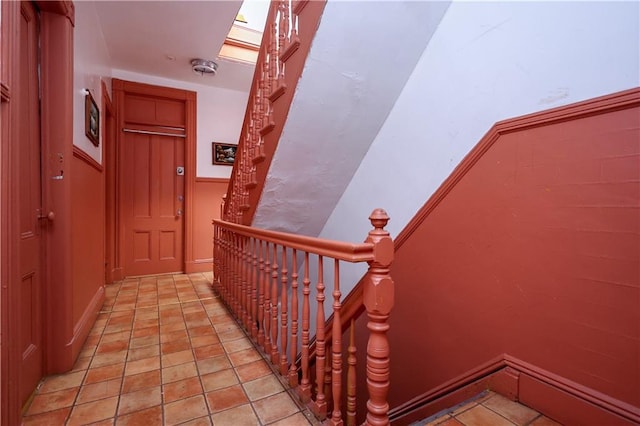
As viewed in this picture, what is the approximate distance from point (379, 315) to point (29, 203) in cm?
176

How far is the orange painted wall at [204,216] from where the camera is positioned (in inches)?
162

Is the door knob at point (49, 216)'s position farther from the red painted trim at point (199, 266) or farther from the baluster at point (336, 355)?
the red painted trim at point (199, 266)

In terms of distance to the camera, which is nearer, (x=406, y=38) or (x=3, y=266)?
(x=3, y=266)

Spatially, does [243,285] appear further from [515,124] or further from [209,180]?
[209,180]

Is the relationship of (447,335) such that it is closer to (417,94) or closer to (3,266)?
(417,94)

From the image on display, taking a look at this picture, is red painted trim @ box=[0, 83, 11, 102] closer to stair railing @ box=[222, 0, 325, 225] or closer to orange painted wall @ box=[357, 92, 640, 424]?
stair railing @ box=[222, 0, 325, 225]

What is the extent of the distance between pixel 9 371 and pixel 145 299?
2.01m

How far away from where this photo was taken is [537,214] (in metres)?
1.27

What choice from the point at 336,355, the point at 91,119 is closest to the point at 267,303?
the point at 336,355

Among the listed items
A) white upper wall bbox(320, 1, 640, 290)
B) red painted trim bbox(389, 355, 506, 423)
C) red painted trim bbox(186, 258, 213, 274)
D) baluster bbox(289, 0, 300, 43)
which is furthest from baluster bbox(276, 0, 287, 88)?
red painted trim bbox(186, 258, 213, 274)

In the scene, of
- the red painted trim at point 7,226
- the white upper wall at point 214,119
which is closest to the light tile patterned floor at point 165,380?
the red painted trim at point 7,226

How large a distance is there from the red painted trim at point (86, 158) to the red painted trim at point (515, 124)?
7.04ft

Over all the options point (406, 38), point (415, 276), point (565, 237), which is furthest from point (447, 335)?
point (406, 38)

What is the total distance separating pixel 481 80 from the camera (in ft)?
4.91
